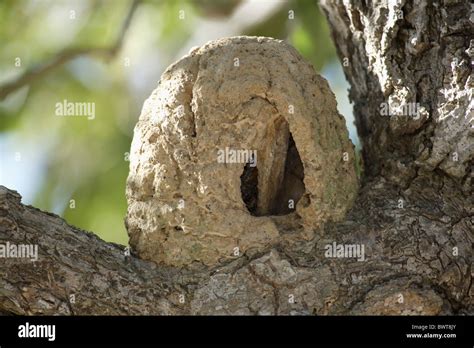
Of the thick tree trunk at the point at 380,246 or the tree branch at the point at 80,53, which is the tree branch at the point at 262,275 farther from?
the tree branch at the point at 80,53

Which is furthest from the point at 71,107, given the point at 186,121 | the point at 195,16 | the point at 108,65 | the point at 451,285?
the point at 451,285

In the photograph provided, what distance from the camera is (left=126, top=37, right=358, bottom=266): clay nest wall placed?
13.1ft

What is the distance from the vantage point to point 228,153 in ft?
13.2

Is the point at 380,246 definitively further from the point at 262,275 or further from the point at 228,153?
the point at 228,153

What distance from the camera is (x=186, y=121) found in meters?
4.09

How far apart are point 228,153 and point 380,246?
81 centimetres

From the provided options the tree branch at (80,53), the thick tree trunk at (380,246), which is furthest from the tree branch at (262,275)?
the tree branch at (80,53)

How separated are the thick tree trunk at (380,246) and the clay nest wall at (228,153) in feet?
0.35

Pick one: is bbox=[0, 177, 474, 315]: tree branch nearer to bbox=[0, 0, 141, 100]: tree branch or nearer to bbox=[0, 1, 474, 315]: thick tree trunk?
bbox=[0, 1, 474, 315]: thick tree trunk

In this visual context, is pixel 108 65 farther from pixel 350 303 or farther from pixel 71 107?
pixel 350 303

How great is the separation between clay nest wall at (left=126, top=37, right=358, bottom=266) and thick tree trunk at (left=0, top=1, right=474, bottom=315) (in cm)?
11

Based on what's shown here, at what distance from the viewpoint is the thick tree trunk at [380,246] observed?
12.3 ft

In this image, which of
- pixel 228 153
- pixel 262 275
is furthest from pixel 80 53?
pixel 262 275
